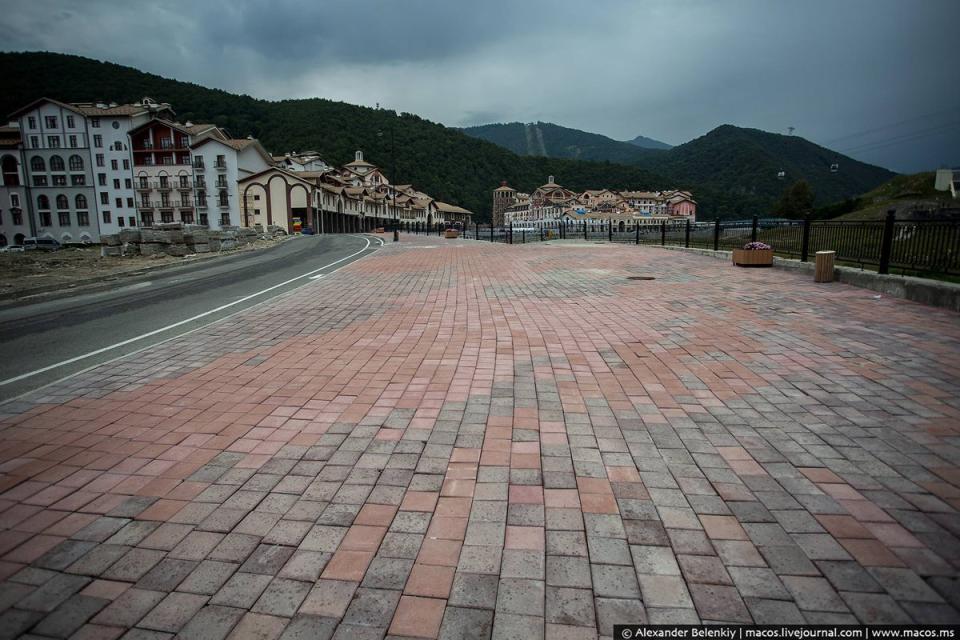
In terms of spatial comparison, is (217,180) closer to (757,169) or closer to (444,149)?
(444,149)

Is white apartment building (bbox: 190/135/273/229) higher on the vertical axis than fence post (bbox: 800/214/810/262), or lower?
higher

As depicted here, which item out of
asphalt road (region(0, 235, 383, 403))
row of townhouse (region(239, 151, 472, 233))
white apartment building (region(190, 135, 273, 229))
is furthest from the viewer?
white apartment building (region(190, 135, 273, 229))

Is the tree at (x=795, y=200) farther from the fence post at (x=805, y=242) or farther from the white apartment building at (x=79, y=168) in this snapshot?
the white apartment building at (x=79, y=168)

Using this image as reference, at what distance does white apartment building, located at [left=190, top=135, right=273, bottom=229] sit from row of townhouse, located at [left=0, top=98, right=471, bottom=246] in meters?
0.14

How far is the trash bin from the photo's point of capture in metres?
10.6

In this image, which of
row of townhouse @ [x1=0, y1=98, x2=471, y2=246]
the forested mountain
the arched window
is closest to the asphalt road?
row of townhouse @ [x1=0, y1=98, x2=471, y2=246]

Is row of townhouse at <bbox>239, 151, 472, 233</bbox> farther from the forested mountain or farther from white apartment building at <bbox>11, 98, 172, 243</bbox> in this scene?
white apartment building at <bbox>11, 98, 172, 243</bbox>

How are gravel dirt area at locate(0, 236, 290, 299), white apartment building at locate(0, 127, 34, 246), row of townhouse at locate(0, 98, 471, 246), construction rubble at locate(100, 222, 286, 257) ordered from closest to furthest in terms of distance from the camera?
1. gravel dirt area at locate(0, 236, 290, 299)
2. construction rubble at locate(100, 222, 286, 257)
3. row of townhouse at locate(0, 98, 471, 246)
4. white apartment building at locate(0, 127, 34, 246)

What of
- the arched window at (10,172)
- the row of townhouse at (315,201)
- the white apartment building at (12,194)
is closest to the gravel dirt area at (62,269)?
the row of townhouse at (315,201)

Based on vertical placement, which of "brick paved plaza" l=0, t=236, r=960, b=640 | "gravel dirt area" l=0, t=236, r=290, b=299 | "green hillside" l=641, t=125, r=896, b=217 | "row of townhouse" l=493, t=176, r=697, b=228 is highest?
"green hillside" l=641, t=125, r=896, b=217

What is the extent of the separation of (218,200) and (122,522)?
80.3m

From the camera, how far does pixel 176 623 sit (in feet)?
6.62

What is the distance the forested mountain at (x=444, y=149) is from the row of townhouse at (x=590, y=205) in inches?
228

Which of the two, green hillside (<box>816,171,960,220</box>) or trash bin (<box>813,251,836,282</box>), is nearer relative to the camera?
trash bin (<box>813,251,836,282</box>)
